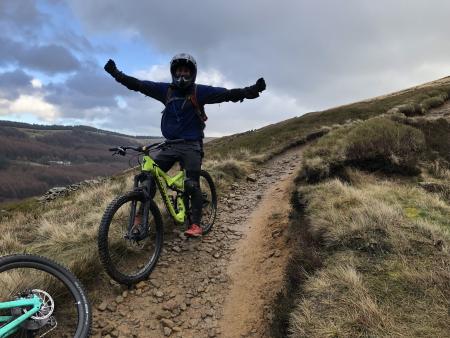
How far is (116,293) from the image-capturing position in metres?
5.82

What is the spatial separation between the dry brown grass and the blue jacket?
10.2 feet

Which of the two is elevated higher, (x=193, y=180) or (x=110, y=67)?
(x=110, y=67)

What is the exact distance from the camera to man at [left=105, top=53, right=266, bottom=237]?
24.0ft

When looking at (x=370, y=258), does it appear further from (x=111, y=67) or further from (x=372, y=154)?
(x=372, y=154)

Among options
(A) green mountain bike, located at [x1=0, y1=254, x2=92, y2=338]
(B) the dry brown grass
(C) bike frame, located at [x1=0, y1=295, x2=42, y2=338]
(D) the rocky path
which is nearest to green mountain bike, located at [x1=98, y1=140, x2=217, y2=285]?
(D) the rocky path

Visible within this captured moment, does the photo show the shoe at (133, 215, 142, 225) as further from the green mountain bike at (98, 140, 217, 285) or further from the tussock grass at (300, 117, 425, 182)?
the tussock grass at (300, 117, 425, 182)

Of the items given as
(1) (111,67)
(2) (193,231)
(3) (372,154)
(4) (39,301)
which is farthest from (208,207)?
(4) (39,301)

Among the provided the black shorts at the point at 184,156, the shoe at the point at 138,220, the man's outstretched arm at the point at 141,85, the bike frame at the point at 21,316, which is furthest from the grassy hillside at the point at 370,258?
the man's outstretched arm at the point at 141,85

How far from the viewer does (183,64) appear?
7.30 meters

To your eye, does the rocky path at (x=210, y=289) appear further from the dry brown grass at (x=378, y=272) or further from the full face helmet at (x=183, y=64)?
the full face helmet at (x=183, y=64)

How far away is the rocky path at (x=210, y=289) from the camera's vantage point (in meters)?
5.32

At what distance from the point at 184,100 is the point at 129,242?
9.70 feet

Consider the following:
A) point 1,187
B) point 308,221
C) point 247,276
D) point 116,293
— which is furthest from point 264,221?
point 1,187

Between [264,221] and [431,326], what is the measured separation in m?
5.94
